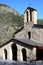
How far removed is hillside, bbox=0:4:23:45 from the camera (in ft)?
111

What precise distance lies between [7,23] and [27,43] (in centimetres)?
2055

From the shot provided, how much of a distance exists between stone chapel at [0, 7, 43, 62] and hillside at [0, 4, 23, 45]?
757 centimetres

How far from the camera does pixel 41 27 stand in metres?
21.6

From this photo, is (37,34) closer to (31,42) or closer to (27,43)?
(31,42)

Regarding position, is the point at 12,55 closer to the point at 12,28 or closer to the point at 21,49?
the point at 21,49

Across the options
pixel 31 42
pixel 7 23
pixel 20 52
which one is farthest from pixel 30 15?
pixel 7 23

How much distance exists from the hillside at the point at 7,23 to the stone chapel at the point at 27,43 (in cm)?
757

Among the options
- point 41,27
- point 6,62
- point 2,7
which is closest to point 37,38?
point 41,27

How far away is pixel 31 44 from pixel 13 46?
8.09ft

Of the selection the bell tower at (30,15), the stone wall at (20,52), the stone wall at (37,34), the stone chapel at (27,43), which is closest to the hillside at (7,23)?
the stone wall at (20,52)

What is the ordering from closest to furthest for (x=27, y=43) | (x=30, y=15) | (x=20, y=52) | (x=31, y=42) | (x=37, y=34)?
(x=27, y=43) → (x=31, y=42) → (x=20, y=52) → (x=37, y=34) → (x=30, y=15)

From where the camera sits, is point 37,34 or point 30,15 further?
point 30,15

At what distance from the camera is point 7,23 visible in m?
40.4

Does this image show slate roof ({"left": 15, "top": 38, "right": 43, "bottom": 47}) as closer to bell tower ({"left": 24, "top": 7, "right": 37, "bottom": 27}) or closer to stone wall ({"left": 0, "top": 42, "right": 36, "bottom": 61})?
stone wall ({"left": 0, "top": 42, "right": 36, "bottom": 61})
